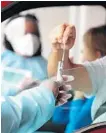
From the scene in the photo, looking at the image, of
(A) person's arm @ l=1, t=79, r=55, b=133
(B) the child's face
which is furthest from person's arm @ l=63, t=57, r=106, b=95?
(A) person's arm @ l=1, t=79, r=55, b=133

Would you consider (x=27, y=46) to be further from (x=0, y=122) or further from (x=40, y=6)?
(x=0, y=122)

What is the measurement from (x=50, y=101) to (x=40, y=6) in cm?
42

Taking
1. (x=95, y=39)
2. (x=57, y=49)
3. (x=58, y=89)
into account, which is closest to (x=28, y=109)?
(x=58, y=89)

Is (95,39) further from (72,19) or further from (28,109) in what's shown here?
(28,109)

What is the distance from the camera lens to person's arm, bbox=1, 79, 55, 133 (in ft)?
6.54

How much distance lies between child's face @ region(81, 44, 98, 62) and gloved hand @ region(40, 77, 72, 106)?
149 millimetres

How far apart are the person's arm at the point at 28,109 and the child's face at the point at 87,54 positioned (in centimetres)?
21

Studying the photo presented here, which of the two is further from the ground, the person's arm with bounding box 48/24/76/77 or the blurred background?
the blurred background

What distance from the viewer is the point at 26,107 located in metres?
2.00

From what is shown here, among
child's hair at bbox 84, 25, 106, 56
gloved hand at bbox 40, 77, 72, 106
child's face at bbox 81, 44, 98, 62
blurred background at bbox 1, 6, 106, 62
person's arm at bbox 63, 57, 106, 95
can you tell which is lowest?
gloved hand at bbox 40, 77, 72, 106

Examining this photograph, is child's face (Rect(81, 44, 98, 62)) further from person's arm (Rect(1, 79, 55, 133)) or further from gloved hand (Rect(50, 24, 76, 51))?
person's arm (Rect(1, 79, 55, 133))

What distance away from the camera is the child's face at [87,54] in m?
2.00

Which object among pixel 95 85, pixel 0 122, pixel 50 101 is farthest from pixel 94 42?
pixel 0 122

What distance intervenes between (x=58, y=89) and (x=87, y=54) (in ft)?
0.66
